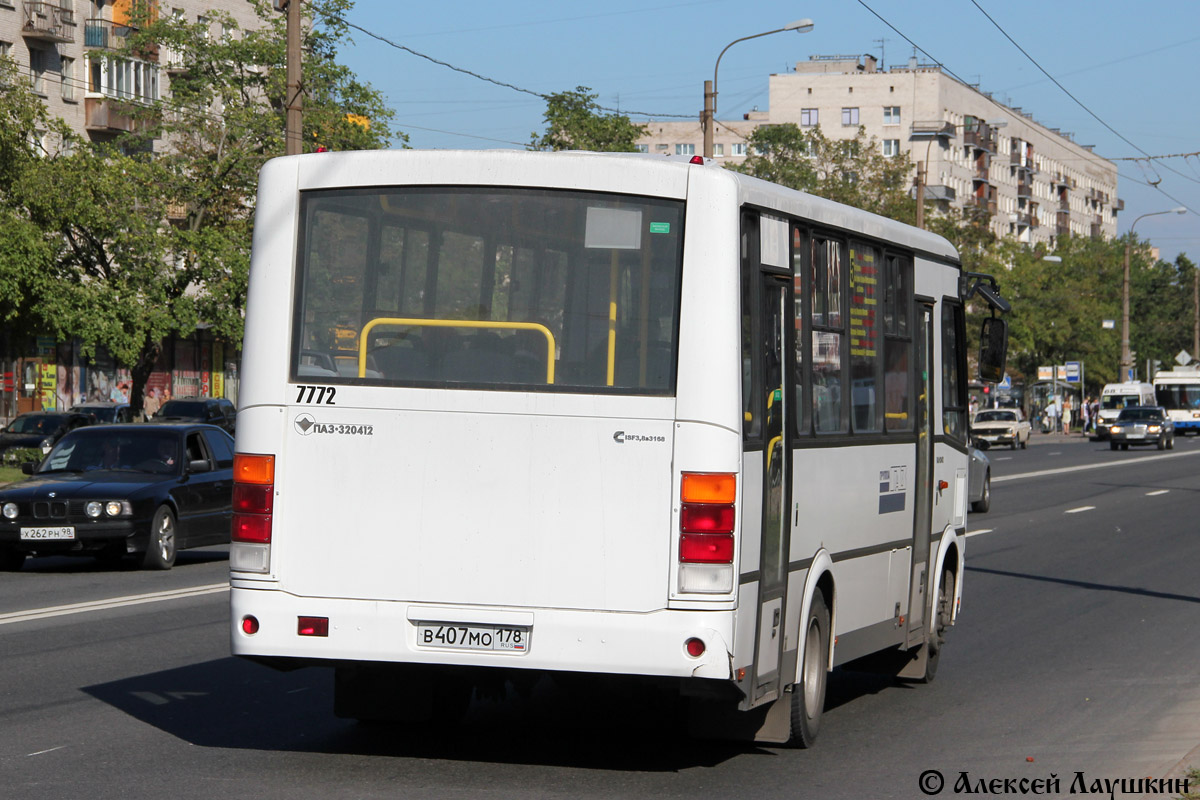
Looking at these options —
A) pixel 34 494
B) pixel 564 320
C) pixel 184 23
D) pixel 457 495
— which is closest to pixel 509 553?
pixel 457 495

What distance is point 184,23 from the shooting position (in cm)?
4966

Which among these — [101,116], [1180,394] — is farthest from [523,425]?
[1180,394]

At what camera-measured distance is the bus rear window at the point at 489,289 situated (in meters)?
7.29

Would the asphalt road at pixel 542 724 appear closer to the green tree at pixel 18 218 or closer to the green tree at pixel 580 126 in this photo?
the green tree at pixel 18 218

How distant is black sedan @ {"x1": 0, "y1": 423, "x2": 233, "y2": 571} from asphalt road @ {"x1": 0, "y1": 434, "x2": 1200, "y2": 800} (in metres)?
1.63

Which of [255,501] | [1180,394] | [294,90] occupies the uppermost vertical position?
[294,90]

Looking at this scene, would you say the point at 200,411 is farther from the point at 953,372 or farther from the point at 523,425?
the point at 523,425

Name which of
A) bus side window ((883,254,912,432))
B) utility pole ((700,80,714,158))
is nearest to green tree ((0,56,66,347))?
utility pole ((700,80,714,158))

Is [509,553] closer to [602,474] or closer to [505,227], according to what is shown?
[602,474]

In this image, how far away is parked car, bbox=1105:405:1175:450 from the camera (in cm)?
6612

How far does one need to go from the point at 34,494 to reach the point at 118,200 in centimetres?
2680

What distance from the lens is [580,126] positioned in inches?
2598

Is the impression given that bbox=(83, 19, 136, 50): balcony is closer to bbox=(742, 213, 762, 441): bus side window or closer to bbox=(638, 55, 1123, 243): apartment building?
bbox=(742, 213, 762, 441): bus side window

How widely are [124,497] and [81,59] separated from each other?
47779 mm
